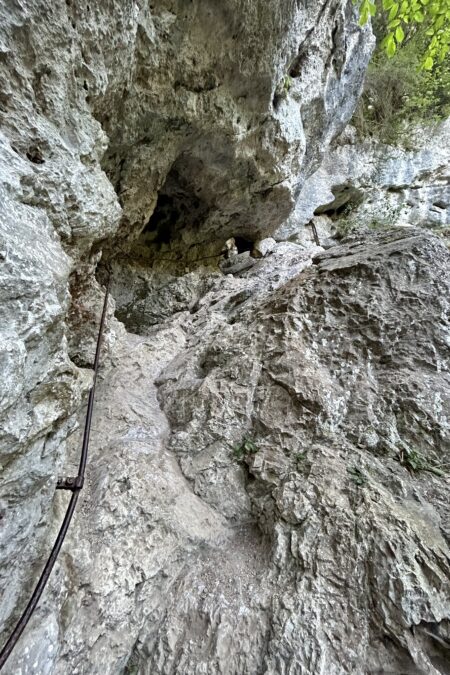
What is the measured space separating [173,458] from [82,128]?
8.86 feet

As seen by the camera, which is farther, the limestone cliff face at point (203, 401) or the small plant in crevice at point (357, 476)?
the small plant in crevice at point (357, 476)

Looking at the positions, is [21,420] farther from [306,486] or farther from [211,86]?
[211,86]

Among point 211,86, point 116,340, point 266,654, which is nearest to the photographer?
point 266,654

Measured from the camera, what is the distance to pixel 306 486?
2457mm

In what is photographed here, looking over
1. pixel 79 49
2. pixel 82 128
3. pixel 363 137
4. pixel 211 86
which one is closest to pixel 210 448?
pixel 82 128

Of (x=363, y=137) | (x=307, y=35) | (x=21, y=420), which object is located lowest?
(x=21, y=420)

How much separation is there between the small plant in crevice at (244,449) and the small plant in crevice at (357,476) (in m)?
0.77

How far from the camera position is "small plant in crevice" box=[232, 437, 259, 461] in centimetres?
289

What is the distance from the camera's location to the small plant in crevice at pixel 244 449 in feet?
9.49

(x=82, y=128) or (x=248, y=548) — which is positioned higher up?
(x=82, y=128)

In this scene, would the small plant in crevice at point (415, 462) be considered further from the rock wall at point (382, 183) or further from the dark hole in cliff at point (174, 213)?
the rock wall at point (382, 183)

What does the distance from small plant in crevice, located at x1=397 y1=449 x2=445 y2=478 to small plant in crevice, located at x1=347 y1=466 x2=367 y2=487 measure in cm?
39

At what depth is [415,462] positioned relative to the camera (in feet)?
8.43

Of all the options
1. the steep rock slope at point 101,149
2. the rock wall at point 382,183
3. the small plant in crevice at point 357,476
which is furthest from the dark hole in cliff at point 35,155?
the rock wall at point 382,183
